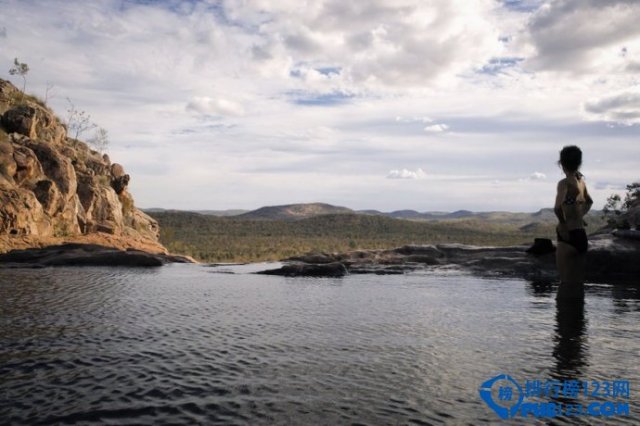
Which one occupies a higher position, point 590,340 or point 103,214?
point 103,214

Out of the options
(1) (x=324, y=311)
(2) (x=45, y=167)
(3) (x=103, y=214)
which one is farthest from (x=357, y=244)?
(1) (x=324, y=311)

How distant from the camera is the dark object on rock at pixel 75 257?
3319 centimetres

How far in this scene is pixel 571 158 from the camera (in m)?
14.3

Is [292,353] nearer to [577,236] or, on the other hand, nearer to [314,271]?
[577,236]

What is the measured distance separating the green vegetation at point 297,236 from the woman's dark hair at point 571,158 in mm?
53598

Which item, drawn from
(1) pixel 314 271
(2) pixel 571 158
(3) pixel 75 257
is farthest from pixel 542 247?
(3) pixel 75 257

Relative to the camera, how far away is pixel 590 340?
1152cm

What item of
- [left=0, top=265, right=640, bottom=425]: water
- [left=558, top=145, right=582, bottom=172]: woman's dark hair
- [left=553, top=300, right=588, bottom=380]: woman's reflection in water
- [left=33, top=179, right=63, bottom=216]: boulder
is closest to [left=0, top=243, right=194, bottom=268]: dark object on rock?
[left=33, top=179, right=63, bottom=216]: boulder

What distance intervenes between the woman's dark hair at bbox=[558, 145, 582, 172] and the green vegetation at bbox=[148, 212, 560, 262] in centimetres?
5360

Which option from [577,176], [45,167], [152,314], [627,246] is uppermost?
[45,167]

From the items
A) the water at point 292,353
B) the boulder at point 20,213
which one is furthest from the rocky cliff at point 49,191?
the water at point 292,353

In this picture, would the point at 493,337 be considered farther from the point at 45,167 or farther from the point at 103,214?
the point at 103,214

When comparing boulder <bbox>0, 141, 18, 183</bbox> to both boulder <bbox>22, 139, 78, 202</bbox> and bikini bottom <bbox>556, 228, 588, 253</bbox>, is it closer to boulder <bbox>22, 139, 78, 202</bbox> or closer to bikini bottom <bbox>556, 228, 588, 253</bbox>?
boulder <bbox>22, 139, 78, 202</bbox>

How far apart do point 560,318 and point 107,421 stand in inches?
512
